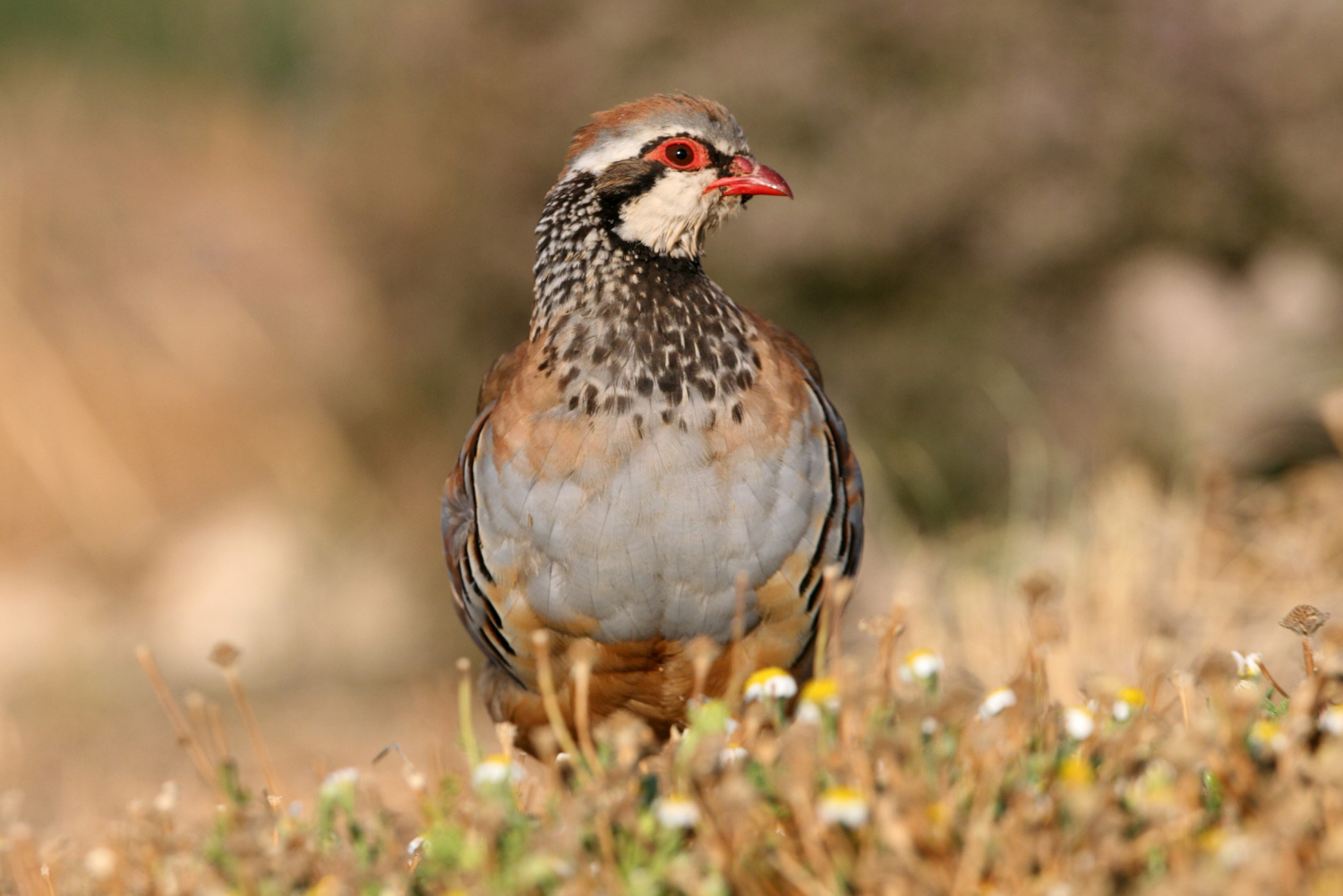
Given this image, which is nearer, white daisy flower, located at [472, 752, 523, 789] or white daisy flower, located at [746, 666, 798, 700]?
white daisy flower, located at [472, 752, 523, 789]

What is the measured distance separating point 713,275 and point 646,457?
309 centimetres

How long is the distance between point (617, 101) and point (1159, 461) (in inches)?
113

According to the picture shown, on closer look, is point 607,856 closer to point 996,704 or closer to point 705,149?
point 996,704

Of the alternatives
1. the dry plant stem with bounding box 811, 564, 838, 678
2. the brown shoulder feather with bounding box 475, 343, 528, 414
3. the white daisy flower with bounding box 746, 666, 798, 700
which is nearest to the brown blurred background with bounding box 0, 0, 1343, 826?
the brown shoulder feather with bounding box 475, 343, 528, 414

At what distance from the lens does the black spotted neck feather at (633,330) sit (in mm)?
2963

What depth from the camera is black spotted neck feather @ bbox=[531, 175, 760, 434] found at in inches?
117

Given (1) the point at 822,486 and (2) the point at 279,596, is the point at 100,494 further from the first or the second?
(1) the point at 822,486

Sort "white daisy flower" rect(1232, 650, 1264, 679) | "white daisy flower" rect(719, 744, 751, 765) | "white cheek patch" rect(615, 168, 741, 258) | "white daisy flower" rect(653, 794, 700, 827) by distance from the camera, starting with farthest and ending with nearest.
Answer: "white cheek patch" rect(615, 168, 741, 258) → "white daisy flower" rect(1232, 650, 1264, 679) → "white daisy flower" rect(719, 744, 751, 765) → "white daisy flower" rect(653, 794, 700, 827)

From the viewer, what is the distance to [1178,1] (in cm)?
529

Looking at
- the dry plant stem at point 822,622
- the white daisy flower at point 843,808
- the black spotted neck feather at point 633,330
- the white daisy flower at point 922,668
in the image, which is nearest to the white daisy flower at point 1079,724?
the white daisy flower at point 922,668

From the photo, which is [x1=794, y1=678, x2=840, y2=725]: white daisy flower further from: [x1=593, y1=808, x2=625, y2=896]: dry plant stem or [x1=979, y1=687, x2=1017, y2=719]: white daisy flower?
[x1=593, y1=808, x2=625, y2=896]: dry plant stem

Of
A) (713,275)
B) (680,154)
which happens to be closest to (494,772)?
(680,154)

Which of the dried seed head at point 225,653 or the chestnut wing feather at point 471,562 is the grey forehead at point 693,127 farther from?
the dried seed head at point 225,653

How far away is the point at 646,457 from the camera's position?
115 inches
